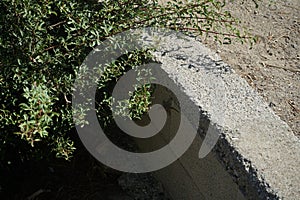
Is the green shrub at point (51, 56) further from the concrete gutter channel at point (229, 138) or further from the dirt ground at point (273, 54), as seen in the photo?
the dirt ground at point (273, 54)

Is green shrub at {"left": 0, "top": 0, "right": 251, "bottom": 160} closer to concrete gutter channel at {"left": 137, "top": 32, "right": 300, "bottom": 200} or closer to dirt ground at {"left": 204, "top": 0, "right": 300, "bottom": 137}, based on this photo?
concrete gutter channel at {"left": 137, "top": 32, "right": 300, "bottom": 200}

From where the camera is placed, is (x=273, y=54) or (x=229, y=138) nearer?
(x=229, y=138)

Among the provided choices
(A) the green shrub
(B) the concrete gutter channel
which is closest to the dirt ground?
(B) the concrete gutter channel

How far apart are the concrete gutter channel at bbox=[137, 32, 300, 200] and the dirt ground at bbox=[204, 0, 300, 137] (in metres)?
0.22

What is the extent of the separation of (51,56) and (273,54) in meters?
1.25

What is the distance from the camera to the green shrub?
2.29 m

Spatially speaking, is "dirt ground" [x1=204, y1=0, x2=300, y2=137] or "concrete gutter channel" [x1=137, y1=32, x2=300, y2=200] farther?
"dirt ground" [x1=204, y1=0, x2=300, y2=137]

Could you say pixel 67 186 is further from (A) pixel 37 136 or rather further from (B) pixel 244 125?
(B) pixel 244 125

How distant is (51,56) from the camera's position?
8.05 feet

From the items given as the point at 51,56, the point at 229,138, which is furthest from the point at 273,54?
the point at 51,56

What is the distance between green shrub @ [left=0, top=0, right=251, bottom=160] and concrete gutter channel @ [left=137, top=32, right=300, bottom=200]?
0.54ft

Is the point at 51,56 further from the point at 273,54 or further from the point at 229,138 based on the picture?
the point at 273,54

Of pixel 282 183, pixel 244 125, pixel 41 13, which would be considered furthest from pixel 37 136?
pixel 282 183

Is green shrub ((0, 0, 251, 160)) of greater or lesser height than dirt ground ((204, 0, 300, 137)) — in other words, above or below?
above
